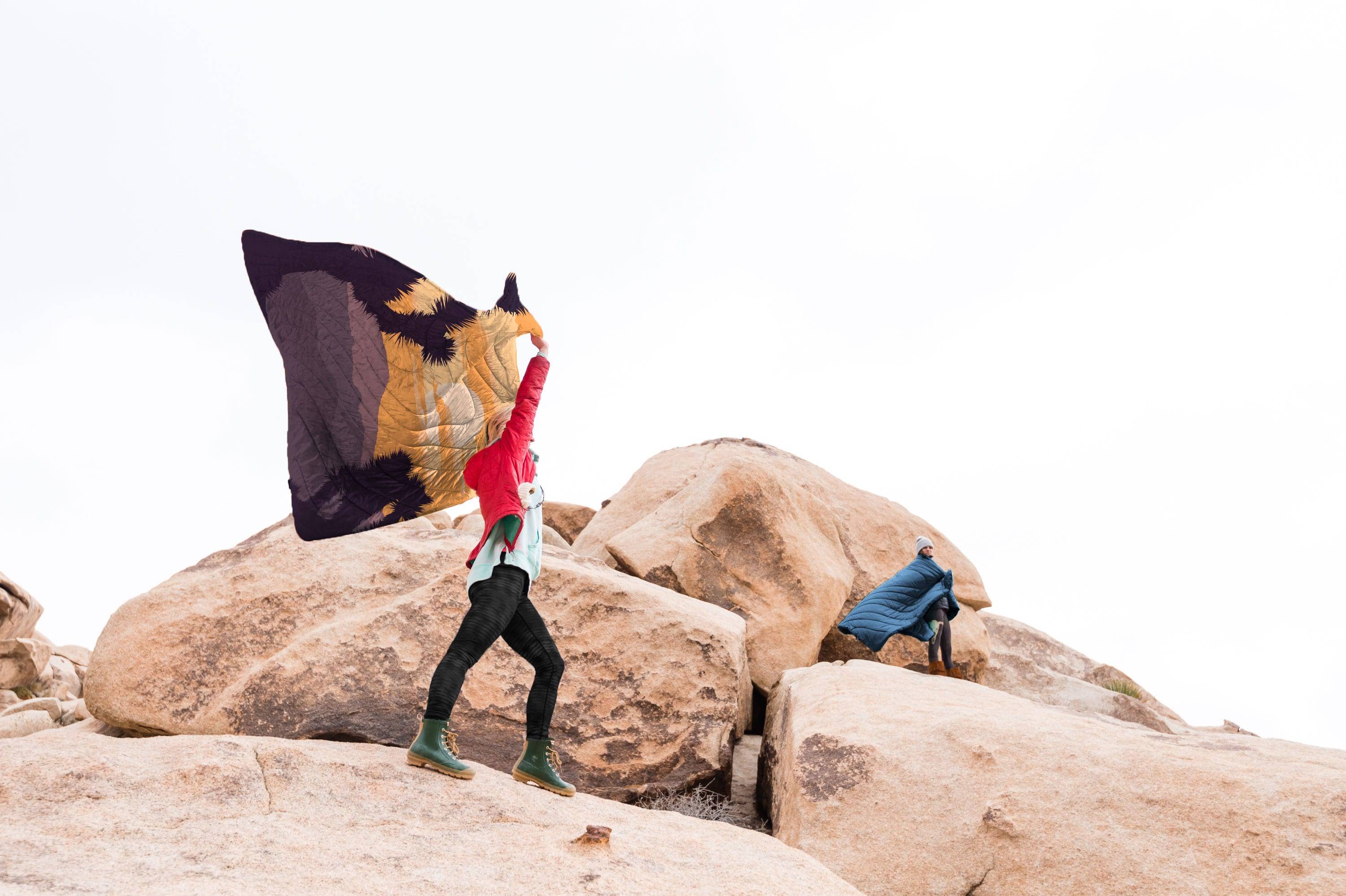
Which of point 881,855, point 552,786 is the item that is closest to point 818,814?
point 881,855

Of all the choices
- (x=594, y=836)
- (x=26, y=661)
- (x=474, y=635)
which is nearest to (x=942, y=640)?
(x=474, y=635)

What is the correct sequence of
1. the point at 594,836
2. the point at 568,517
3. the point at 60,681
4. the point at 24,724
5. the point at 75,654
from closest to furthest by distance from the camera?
the point at 594,836 → the point at 24,724 → the point at 568,517 → the point at 60,681 → the point at 75,654

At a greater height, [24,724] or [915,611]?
[915,611]

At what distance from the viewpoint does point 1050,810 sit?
5.42 m

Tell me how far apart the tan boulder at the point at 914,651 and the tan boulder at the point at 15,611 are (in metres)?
16.7

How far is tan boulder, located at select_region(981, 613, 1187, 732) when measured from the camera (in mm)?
14133

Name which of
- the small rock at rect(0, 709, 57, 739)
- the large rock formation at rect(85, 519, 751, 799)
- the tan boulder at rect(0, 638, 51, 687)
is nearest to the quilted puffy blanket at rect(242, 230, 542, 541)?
the large rock formation at rect(85, 519, 751, 799)

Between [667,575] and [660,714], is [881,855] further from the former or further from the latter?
[667,575]

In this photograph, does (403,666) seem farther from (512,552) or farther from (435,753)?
(512,552)

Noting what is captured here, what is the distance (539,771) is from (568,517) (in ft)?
38.7

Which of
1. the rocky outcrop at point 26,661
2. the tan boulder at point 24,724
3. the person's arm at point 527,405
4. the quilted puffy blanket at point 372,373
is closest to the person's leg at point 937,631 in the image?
the person's arm at point 527,405

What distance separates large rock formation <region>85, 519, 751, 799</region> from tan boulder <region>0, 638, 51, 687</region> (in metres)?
12.5

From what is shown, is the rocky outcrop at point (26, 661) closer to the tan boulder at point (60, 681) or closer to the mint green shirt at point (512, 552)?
the tan boulder at point (60, 681)

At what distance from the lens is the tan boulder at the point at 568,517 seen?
55.2 feet
